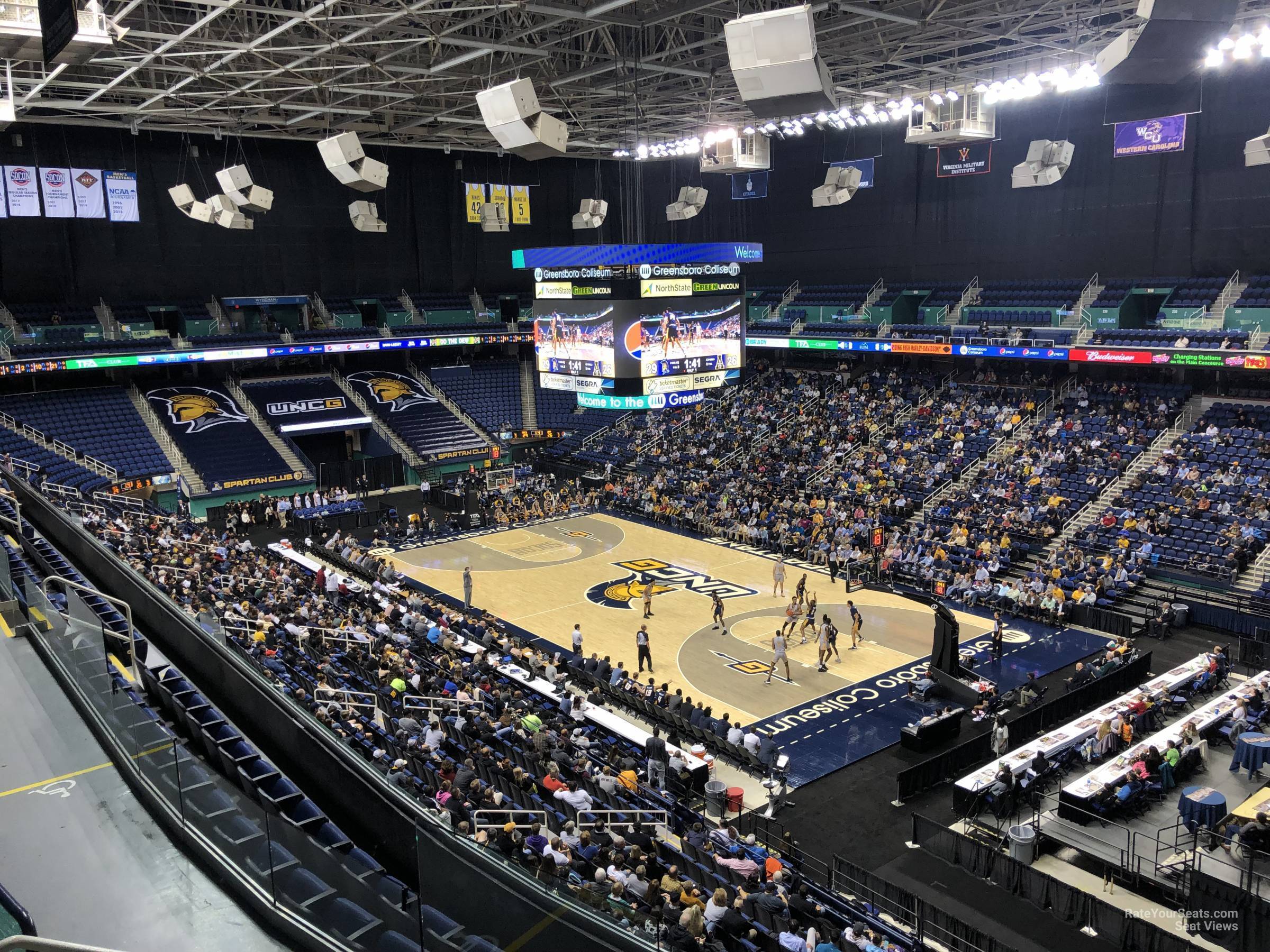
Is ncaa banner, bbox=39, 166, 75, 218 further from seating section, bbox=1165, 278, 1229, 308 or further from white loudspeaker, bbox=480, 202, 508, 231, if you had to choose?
seating section, bbox=1165, 278, 1229, 308

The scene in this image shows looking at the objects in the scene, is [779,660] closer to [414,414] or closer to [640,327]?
[640,327]

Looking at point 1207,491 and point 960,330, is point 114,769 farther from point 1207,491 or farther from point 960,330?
point 960,330

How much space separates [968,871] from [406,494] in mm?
30124

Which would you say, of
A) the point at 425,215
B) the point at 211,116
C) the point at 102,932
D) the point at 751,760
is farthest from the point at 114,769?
the point at 425,215

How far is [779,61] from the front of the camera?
12.8 metres

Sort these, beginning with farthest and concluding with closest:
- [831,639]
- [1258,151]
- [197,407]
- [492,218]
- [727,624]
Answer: [492,218] → [197,407] → [1258,151] → [727,624] → [831,639]

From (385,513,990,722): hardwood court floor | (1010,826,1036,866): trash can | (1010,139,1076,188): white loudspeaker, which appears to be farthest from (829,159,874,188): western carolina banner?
(1010,826,1036,866): trash can

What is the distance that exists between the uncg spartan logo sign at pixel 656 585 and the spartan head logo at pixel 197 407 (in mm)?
19663

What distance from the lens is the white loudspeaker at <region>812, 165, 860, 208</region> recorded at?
37.5 metres

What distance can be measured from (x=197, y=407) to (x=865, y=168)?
2958 centimetres

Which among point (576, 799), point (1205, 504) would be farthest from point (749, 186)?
point (576, 799)

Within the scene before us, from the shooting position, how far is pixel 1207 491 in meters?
25.6

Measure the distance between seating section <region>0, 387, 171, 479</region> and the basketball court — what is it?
10684mm

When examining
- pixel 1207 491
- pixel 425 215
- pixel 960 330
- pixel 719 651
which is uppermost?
pixel 425 215
